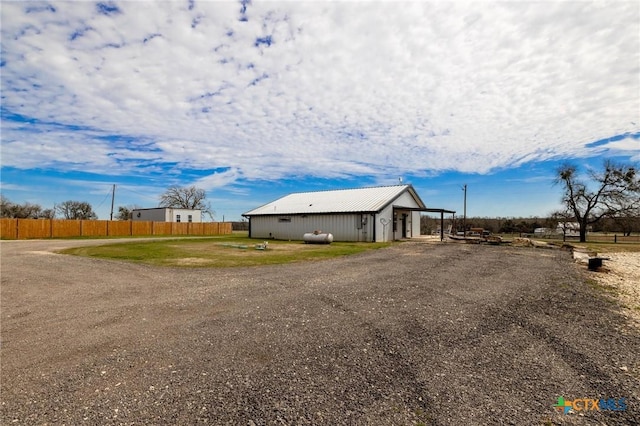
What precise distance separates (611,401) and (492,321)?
264cm

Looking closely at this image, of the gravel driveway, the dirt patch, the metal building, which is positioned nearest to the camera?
the gravel driveway

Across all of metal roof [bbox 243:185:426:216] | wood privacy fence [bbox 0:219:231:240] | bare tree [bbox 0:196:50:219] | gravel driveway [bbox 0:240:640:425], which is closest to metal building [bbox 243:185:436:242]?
metal roof [bbox 243:185:426:216]

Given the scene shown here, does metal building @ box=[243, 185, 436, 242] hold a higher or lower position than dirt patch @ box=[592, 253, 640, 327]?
higher

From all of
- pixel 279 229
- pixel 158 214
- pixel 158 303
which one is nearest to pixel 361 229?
pixel 279 229

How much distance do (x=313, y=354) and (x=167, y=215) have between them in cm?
5170

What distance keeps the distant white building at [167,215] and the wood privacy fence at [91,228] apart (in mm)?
3415

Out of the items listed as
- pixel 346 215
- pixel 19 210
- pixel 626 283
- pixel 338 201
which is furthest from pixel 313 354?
pixel 19 210

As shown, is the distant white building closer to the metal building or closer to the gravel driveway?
the metal building

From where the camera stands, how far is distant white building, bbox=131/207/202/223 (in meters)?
50.7

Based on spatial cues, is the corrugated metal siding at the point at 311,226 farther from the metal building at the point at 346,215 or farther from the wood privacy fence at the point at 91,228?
the wood privacy fence at the point at 91,228

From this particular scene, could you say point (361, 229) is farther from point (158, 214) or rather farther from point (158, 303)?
point (158, 214)

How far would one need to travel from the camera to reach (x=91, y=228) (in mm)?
39594

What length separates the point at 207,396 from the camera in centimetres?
364

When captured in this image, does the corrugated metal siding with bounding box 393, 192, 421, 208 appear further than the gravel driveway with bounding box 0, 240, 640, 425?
Yes
